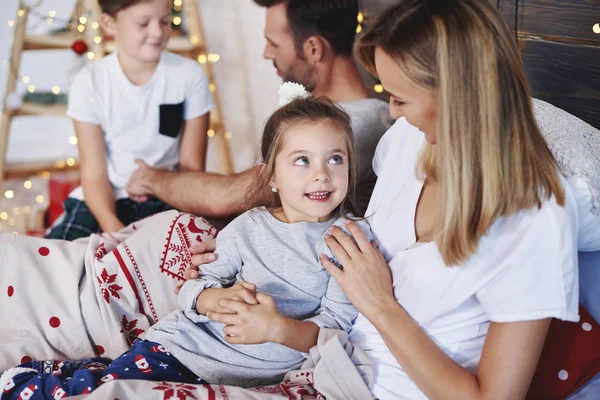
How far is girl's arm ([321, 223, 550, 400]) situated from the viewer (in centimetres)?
119

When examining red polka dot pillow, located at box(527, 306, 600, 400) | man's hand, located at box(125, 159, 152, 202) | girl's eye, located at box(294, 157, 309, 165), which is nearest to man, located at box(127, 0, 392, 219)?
man's hand, located at box(125, 159, 152, 202)

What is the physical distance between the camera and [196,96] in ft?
8.59

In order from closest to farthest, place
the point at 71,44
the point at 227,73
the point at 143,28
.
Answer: the point at 143,28 → the point at 71,44 → the point at 227,73

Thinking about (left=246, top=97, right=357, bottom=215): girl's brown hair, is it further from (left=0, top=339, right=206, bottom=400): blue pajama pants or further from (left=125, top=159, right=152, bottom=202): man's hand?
(left=125, top=159, right=152, bottom=202): man's hand

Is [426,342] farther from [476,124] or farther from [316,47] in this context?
[316,47]

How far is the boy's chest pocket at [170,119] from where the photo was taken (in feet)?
8.45

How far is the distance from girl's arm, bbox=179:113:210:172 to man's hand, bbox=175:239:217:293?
817mm

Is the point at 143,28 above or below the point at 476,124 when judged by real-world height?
above

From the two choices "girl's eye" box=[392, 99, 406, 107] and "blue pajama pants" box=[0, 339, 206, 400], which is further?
"blue pajama pants" box=[0, 339, 206, 400]

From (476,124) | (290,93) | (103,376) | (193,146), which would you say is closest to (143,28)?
(193,146)

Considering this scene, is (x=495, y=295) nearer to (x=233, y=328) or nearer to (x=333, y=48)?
(x=233, y=328)

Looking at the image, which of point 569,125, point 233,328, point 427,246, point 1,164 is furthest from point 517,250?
point 1,164

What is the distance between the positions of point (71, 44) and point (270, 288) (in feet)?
7.56

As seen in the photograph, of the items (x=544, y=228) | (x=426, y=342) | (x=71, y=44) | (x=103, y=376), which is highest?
(x=71, y=44)
